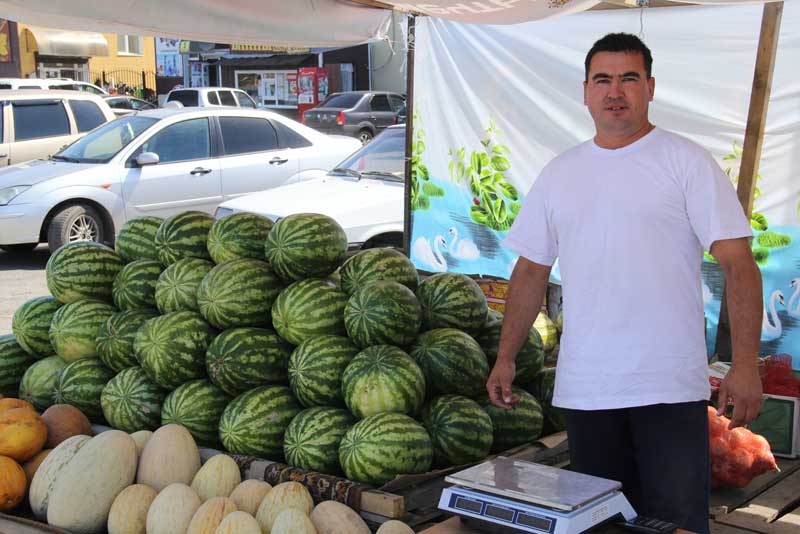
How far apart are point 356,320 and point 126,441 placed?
932 millimetres

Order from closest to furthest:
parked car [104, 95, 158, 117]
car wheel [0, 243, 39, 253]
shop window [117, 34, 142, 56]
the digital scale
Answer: the digital scale, car wheel [0, 243, 39, 253], parked car [104, 95, 158, 117], shop window [117, 34, 142, 56]

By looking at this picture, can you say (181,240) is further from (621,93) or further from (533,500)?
(533,500)

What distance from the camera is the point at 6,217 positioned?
992cm

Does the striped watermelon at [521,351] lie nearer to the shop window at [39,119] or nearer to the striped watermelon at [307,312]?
the striped watermelon at [307,312]

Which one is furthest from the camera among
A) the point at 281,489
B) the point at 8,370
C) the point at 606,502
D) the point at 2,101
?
the point at 2,101

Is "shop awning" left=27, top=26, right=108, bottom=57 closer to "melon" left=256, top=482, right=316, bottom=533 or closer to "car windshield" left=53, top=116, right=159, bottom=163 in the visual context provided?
"car windshield" left=53, top=116, right=159, bottom=163

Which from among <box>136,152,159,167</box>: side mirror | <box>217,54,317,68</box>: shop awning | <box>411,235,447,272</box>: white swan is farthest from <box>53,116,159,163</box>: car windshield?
<box>217,54,317,68</box>: shop awning

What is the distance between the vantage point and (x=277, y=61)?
3347cm

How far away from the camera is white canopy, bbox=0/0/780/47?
4012 millimetres

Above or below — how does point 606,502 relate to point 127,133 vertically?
below

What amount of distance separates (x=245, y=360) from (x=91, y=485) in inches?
28.4

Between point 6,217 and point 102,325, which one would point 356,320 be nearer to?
point 102,325

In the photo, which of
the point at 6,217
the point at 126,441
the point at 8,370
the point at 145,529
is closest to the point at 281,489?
the point at 145,529

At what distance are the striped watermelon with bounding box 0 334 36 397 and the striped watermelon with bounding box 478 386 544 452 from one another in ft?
7.23
